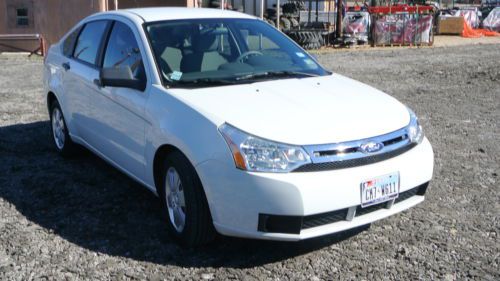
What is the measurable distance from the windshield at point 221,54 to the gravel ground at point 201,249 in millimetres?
1180

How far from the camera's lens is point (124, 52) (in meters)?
4.68

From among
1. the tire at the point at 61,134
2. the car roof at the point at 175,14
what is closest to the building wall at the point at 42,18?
the tire at the point at 61,134

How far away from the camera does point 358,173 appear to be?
341 cm

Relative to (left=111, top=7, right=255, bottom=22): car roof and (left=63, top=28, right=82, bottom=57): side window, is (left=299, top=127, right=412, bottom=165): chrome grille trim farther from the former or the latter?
(left=63, top=28, right=82, bottom=57): side window

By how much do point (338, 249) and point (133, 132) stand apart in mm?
1728

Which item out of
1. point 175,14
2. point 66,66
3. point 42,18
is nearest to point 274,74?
point 175,14

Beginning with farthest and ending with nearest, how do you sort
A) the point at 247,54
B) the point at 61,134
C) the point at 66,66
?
the point at 61,134 < the point at 66,66 < the point at 247,54

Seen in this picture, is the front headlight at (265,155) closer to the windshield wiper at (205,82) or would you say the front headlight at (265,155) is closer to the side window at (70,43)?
the windshield wiper at (205,82)

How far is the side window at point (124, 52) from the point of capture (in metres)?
4.39

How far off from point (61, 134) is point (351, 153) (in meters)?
3.77

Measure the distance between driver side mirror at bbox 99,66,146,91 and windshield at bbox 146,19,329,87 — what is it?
0.21 meters

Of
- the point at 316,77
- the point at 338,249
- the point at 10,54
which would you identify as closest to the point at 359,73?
the point at 316,77

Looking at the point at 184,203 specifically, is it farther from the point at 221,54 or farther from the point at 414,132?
the point at 414,132

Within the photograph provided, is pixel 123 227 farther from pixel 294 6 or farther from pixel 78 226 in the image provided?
pixel 294 6
